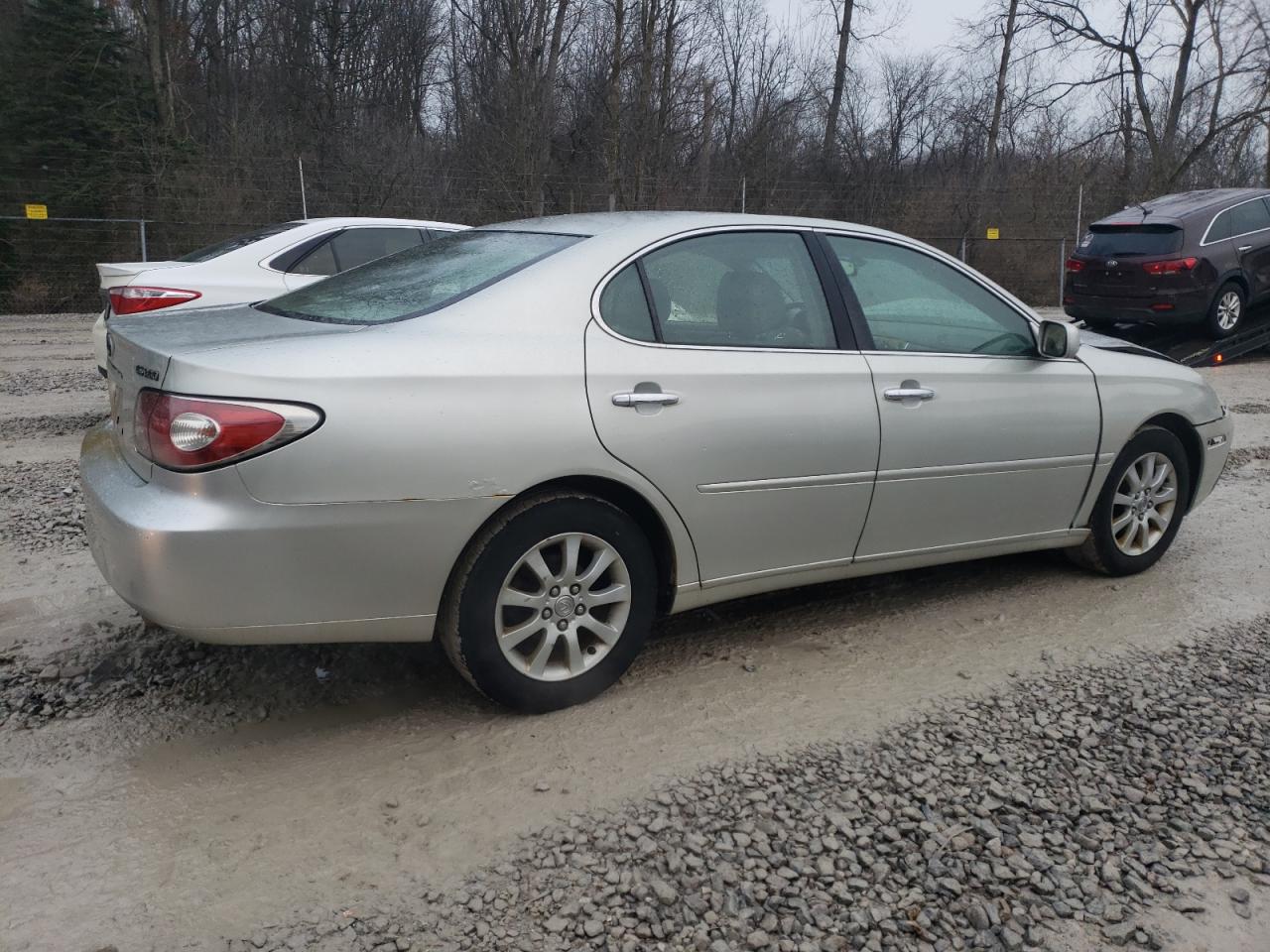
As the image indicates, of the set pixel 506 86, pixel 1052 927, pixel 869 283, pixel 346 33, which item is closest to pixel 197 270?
pixel 869 283

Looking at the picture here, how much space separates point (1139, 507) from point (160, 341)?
4139 millimetres

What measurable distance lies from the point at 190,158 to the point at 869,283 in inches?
697

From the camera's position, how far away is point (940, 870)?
272 centimetres

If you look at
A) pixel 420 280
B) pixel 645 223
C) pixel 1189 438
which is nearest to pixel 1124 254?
pixel 1189 438

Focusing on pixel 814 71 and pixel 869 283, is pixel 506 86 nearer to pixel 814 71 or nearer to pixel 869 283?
pixel 814 71

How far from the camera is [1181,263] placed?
12.0m

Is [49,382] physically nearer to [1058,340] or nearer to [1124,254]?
[1058,340]

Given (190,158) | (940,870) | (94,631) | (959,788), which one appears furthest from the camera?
(190,158)

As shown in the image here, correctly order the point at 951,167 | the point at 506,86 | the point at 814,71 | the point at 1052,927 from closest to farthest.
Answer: the point at 1052,927 < the point at 506,86 < the point at 814,71 < the point at 951,167

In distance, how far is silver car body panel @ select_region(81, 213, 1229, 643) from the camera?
2.93 m

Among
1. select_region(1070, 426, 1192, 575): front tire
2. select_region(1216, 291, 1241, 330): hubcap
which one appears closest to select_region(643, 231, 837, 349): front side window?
select_region(1070, 426, 1192, 575): front tire

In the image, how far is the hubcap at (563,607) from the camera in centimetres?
334

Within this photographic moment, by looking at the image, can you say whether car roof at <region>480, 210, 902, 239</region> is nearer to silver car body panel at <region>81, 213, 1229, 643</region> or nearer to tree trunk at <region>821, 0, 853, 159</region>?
silver car body panel at <region>81, 213, 1229, 643</region>

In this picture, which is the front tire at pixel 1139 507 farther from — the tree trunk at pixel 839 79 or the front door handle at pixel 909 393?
the tree trunk at pixel 839 79
